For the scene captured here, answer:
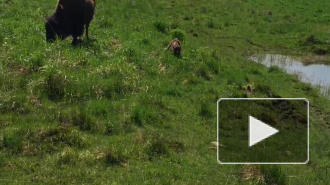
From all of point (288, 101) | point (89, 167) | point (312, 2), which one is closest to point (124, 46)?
point (288, 101)

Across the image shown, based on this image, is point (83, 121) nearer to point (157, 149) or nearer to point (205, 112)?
point (157, 149)

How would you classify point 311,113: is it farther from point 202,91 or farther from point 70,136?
point 70,136

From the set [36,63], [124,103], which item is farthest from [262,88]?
[36,63]

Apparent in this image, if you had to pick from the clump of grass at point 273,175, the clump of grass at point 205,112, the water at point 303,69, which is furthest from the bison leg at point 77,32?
the clump of grass at point 273,175

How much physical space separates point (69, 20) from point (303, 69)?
8.82 meters

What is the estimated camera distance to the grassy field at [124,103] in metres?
8.16

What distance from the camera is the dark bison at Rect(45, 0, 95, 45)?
13.4 metres

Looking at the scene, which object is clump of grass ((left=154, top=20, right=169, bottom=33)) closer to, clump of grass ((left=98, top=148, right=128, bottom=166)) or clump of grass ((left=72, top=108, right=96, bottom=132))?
clump of grass ((left=72, top=108, right=96, bottom=132))

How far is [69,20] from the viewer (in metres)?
13.8

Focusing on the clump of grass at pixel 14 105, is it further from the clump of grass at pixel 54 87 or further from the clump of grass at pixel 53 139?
the clump of grass at pixel 53 139
